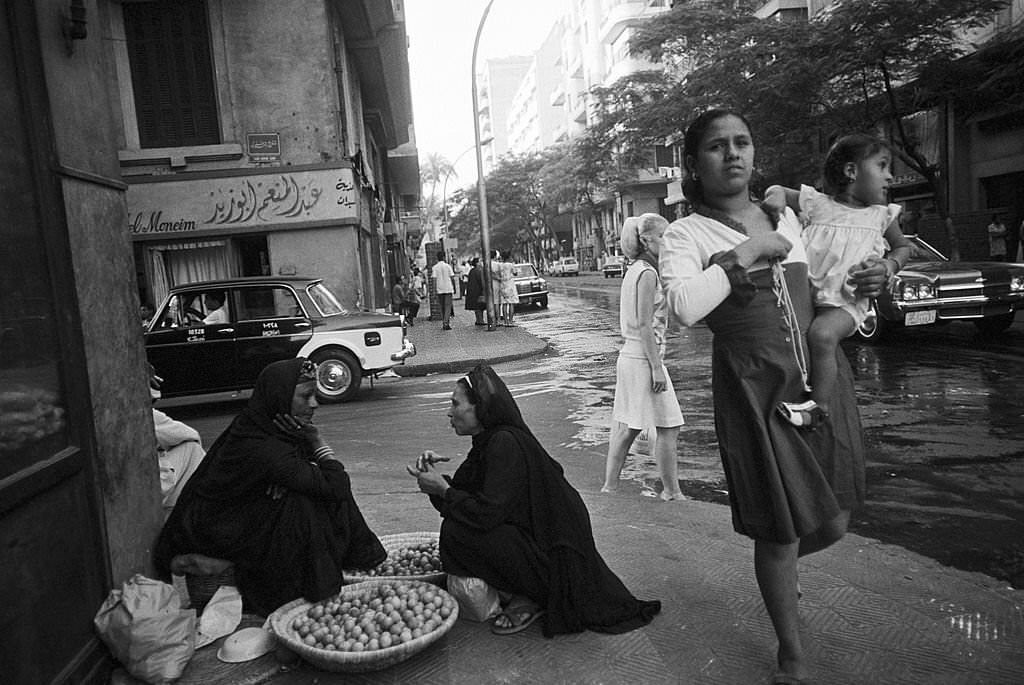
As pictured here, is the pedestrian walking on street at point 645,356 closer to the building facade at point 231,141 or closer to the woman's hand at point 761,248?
the woman's hand at point 761,248

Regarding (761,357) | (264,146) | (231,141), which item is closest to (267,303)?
(264,146)

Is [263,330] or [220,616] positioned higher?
[263,330]

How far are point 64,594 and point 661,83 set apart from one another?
26281 mm

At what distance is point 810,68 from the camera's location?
18.2 meters

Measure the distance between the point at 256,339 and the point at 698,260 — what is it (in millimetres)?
9438

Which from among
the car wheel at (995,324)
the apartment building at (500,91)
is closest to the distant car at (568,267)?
the car wheel at (995,324)

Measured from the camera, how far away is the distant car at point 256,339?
11.1 meters

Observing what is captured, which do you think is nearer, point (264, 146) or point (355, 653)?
point (355, 653)

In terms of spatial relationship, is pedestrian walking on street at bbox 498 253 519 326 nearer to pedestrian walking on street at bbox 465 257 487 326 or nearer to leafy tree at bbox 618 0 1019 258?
pedestrian walking on street at bbox 465 257 487 326

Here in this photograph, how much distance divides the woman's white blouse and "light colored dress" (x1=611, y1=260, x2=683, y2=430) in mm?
2343

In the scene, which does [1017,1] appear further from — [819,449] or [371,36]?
[819,449]

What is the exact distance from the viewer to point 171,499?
435cm

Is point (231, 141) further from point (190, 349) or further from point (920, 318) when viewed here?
point (920, 318)

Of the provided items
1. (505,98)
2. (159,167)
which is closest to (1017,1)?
(159,167)
